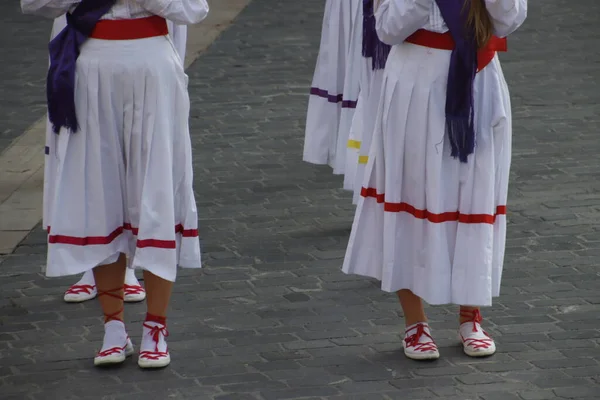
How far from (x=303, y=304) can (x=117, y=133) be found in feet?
4.84

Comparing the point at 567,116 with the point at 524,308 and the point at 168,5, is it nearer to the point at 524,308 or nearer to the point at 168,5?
the point at 524,308

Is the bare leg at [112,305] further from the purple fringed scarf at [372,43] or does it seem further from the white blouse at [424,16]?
the purple fringed scarf at [372,43]

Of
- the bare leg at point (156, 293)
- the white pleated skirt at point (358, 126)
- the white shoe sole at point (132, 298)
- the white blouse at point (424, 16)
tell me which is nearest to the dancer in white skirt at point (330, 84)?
the white pleated skirt at point (358, 126)

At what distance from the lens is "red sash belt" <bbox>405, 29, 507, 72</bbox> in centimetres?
536

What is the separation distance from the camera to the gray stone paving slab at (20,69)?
34.2ft

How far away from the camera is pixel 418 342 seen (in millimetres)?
5660

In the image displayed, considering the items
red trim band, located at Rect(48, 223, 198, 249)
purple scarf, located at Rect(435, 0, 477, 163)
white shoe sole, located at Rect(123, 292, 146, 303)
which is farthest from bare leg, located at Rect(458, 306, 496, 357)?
white shoe sole, located at Rect(123, 292, 146, 303)

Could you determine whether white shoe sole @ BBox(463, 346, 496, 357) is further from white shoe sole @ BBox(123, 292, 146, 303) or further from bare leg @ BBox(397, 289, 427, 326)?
white shoe sole @ BBox(123, 292, 146, 303)

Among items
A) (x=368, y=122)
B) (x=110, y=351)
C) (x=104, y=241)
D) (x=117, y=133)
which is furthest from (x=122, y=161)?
(x=368, y=122)

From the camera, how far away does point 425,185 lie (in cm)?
547

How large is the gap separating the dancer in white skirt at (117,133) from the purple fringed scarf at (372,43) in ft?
4.09

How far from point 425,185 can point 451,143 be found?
221mm

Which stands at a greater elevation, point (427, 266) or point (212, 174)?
point (427, 266)

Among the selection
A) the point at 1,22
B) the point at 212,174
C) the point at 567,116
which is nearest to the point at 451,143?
the point at 212,174
